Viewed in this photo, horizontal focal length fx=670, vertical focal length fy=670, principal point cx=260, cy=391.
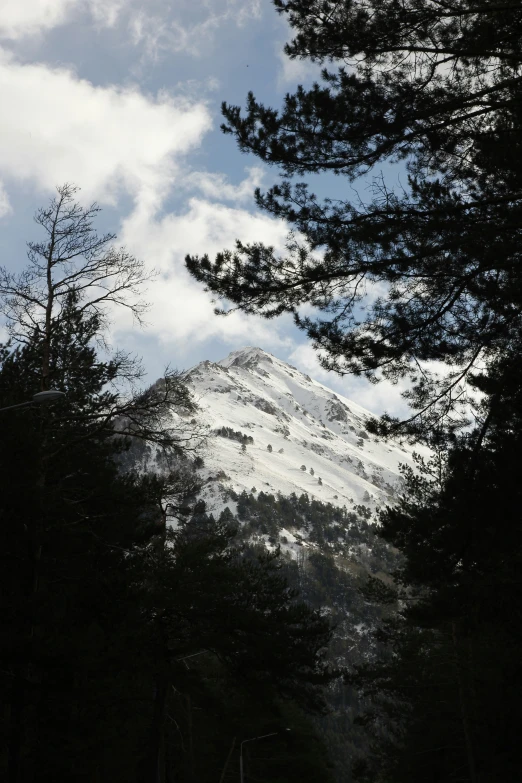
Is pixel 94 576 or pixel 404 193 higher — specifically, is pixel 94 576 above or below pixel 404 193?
below

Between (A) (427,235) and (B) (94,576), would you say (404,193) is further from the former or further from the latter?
(B) (94,576)

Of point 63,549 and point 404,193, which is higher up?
point 404,193

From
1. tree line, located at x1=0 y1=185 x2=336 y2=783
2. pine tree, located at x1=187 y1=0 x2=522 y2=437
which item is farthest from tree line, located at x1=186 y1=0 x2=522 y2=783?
tree line, located at x1=0 y1=185 x2=336 y2=783

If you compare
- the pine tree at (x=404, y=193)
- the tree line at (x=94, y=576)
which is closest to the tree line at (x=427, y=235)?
the pine tree at (x=404, y=193)

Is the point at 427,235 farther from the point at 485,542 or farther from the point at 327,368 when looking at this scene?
the point at 485,542

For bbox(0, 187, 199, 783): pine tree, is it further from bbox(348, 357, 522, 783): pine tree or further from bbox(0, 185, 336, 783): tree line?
bbox(348, 357, 522, 783): pine tree

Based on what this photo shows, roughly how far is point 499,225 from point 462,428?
278 centimetres

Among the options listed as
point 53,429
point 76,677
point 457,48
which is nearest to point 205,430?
point 53,429

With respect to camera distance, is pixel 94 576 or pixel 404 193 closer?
pixel 404 193

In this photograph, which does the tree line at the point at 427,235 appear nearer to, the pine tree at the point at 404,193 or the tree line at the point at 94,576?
the pine tree at the point at 404,193

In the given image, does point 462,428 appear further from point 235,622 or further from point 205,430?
point 235,622

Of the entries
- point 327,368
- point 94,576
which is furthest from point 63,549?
point 327,368

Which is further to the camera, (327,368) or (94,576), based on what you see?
(94,576)

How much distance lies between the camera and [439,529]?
29.8 feet
